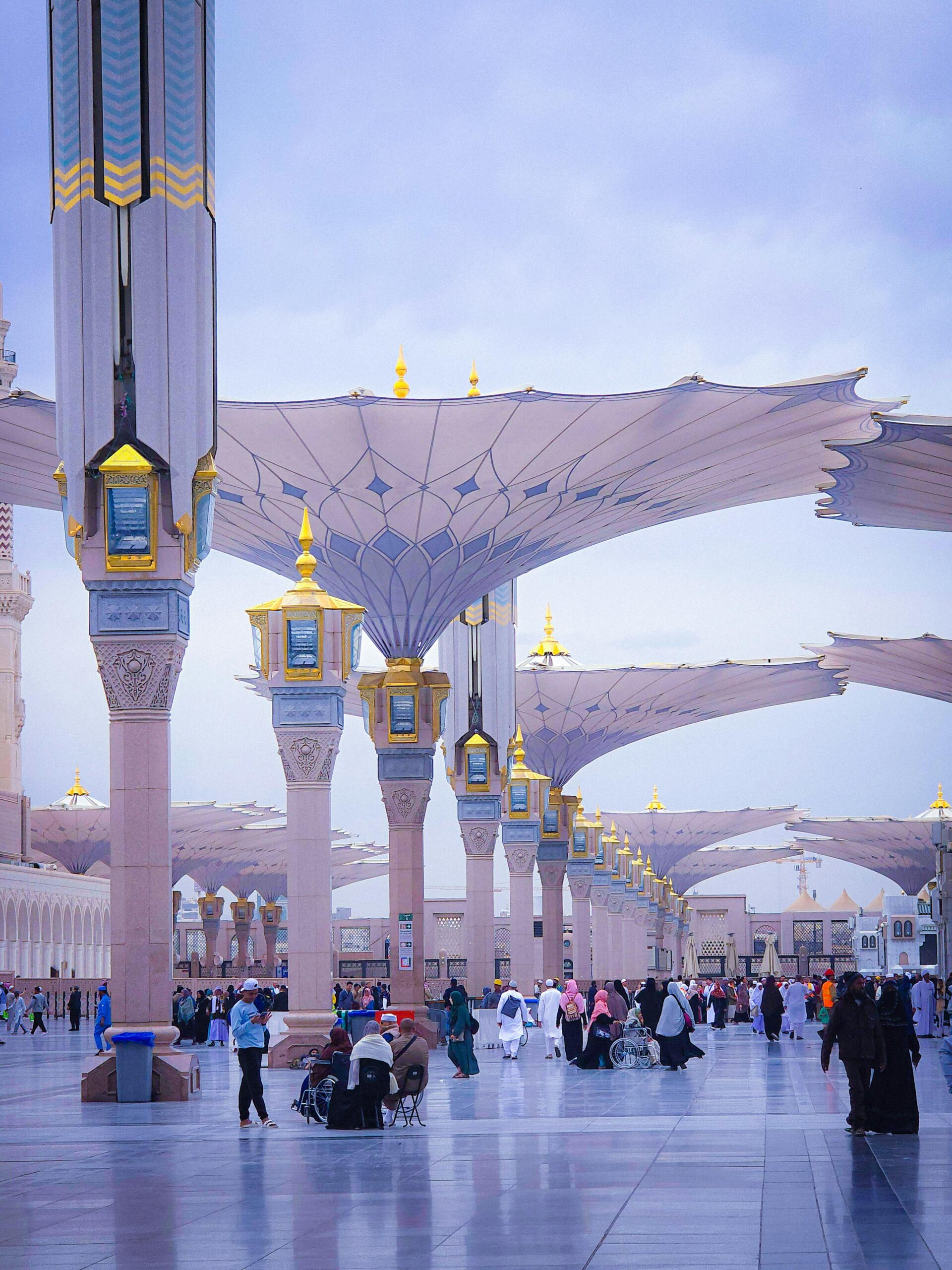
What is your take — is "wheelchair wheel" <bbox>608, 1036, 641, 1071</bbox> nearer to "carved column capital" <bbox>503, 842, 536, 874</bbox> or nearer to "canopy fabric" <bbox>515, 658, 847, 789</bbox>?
"carved column capital" <bbox>503, 842, 536, 874</bbox>

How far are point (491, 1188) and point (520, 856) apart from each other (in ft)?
83.7

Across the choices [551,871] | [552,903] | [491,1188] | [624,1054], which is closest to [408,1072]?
[491,1188]

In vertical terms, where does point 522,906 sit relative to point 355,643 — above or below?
below

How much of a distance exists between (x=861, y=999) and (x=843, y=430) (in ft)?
41.6

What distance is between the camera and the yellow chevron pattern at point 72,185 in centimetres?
1399

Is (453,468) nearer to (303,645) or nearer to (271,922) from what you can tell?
(303,645)

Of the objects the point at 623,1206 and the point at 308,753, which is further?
the point at 308,753

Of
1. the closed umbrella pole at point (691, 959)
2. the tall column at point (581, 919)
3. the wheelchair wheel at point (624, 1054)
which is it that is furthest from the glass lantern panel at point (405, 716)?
the closed umbrella pole at point (691, 959)

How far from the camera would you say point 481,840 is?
1136 inches

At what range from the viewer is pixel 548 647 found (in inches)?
1716

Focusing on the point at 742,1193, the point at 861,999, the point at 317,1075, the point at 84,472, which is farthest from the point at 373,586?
the point at 742,1193

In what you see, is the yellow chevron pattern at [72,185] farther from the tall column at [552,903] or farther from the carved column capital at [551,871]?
the carved column capital at [551,871]

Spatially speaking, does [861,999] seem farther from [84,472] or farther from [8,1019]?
[8,1019]

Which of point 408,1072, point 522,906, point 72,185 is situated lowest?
point 408,1072
